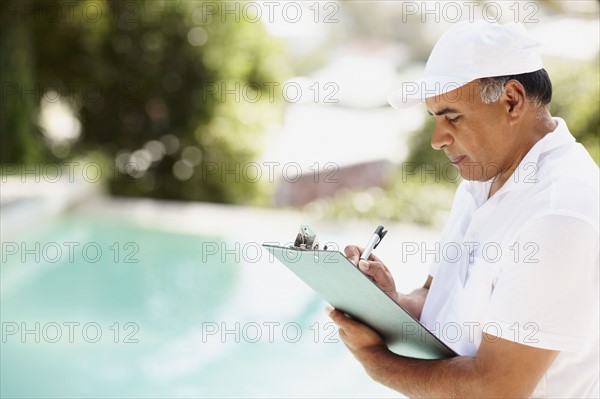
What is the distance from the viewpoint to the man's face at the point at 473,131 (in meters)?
1.55

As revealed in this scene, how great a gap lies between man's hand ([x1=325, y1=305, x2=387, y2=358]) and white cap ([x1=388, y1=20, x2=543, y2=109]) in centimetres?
52

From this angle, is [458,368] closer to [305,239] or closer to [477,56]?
[305,239]

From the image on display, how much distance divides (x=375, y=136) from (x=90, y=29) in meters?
5.11

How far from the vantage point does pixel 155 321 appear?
4770 mm

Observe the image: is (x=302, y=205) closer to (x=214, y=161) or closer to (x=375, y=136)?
(x=214, y=161)

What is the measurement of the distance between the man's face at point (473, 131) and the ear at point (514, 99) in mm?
10

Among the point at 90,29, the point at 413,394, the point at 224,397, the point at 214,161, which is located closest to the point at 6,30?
the point at 90,29

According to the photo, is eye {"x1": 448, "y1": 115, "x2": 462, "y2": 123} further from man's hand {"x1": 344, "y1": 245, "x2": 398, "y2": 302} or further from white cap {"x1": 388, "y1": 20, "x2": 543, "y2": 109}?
man's hand {"x1": 344, "y1": 245, "x2": 398, "y2": 302}

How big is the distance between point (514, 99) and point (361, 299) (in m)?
0.51

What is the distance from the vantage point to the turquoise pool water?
3.99 m

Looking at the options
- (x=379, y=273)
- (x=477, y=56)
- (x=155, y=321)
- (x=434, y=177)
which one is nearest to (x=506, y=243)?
(x=477, y=56)

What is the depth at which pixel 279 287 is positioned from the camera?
5.30 meters

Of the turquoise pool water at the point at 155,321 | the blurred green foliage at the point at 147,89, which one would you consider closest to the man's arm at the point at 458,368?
the turquoise pool water at the point at 155,321

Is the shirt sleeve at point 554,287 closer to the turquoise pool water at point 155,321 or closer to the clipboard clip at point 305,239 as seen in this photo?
the clipboard clip at point 305,239
